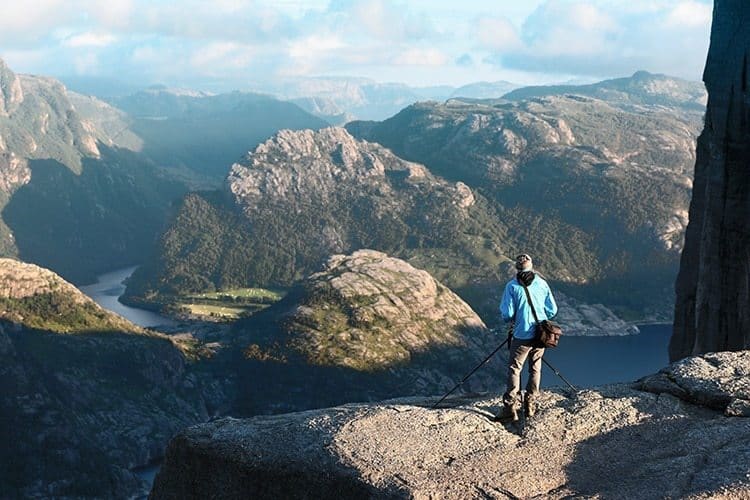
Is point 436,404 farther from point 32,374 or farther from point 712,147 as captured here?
point 32,374

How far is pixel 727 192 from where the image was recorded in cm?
5991

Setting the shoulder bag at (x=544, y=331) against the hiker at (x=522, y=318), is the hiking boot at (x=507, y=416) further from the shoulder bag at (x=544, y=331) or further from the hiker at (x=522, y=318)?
the shoulder bag at (x=544, y=331)

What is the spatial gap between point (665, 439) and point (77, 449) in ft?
561

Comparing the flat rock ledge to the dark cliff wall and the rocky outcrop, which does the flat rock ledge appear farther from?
the dark cliff wall

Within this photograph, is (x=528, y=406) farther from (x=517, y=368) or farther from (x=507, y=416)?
(x=517, y=368)

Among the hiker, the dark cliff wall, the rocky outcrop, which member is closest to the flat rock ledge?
the rocky outcrop

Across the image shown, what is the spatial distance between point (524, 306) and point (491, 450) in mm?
5618

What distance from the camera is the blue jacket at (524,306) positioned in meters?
30.9

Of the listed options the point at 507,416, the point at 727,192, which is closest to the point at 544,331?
the point at 507,416

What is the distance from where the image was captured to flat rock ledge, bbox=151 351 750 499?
27078 millimetres

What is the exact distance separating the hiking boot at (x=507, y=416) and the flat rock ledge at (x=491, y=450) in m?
0.46

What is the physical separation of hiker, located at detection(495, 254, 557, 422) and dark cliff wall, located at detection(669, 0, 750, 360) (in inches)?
1300

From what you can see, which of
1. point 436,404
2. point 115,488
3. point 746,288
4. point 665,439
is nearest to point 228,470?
point 436,404

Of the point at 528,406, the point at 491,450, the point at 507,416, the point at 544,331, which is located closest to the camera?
the point at 491,450
